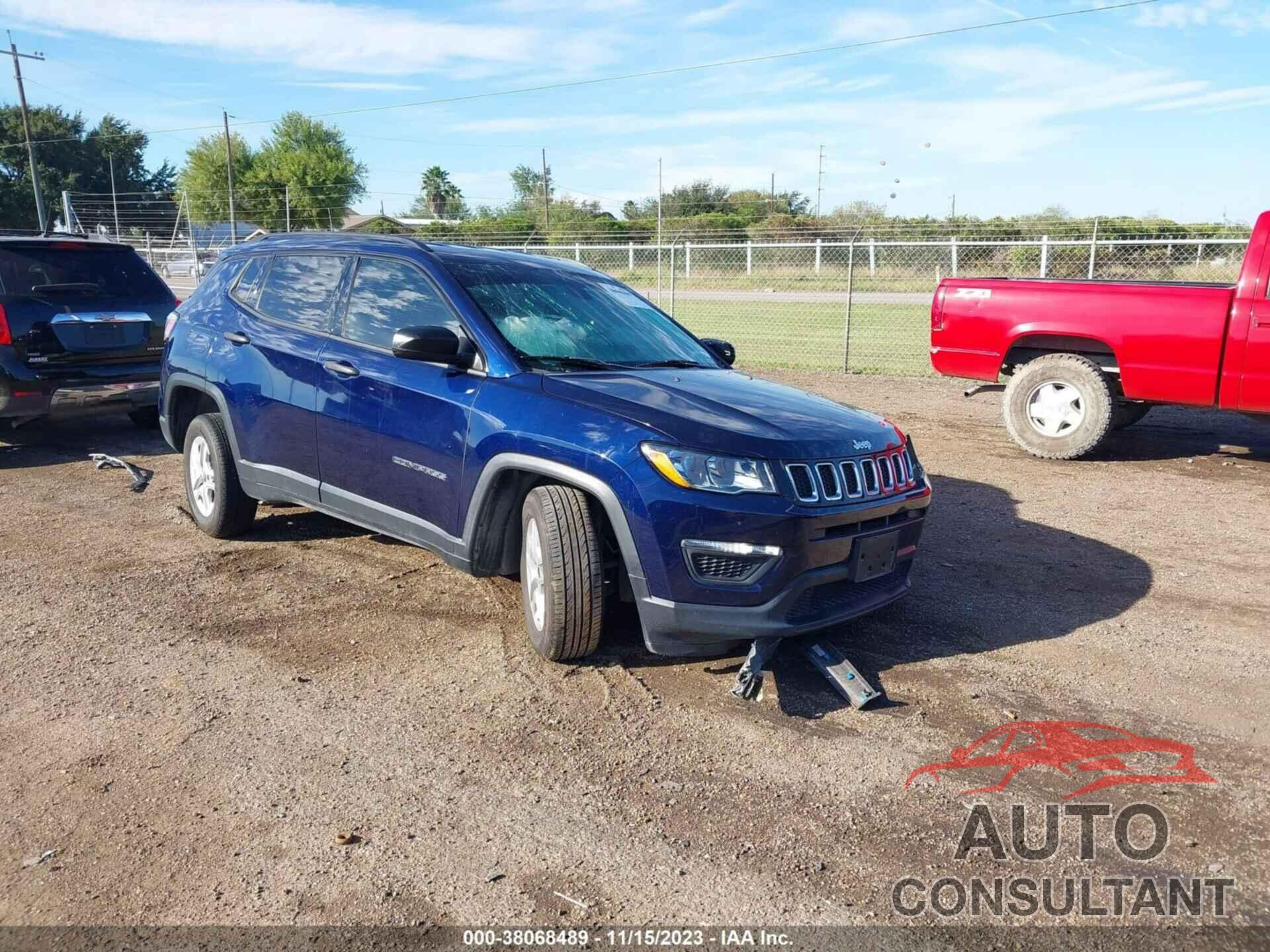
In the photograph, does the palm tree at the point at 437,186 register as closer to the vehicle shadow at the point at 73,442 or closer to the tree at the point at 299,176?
the tree at the point at 299,176

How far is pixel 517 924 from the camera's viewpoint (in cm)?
259

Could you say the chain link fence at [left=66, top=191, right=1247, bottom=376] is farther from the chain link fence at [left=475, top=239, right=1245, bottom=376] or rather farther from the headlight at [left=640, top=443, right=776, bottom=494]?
the headlight at [left=640, top=443, right=776, bottom=494]

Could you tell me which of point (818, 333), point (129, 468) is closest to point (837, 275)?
point (818, 333)

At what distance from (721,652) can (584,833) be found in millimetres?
1113

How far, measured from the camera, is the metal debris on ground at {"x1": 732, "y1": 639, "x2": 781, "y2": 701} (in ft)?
12.5

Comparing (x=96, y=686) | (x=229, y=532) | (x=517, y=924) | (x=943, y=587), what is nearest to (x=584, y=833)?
(x=517, y=924)

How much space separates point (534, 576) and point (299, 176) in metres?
69.9

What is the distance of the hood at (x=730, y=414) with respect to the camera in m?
3.73

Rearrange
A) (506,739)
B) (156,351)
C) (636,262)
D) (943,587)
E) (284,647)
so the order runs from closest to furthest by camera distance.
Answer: (506,739) → (284,647) → (943,587) → (156,351) → (636,262)

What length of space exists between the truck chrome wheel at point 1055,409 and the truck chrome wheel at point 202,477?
668 centimetres

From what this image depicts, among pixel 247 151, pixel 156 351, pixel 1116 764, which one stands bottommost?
pixel 1116 764

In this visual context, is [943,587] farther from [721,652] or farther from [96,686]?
[96,686]

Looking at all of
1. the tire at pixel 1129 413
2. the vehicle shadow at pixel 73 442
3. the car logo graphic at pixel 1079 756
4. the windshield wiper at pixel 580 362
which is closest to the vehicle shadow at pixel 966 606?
the car logo graphic at pixel 1079 756

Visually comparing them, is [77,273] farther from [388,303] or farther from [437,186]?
[437,186]
